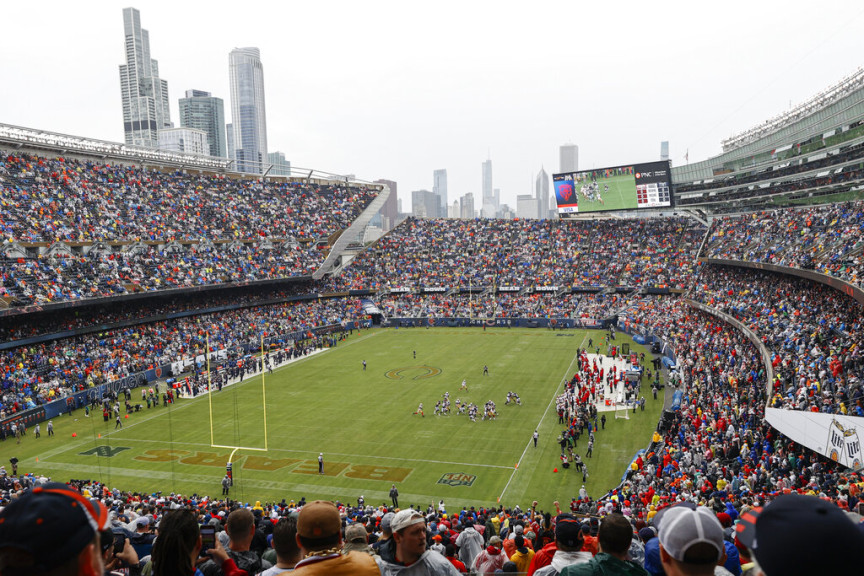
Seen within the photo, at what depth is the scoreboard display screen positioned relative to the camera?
74.1 metres

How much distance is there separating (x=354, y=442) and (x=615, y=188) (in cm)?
5614

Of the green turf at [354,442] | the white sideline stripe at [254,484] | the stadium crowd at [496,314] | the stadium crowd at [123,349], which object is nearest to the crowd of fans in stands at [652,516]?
the stadium crowd at [496,314]

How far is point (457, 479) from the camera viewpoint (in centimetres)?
2702

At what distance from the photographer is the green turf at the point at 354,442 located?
26.6 metres

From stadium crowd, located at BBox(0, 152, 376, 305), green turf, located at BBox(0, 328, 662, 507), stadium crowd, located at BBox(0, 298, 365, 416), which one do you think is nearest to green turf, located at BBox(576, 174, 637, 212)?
green turf, located at BBox(0, 328, 662, 507)

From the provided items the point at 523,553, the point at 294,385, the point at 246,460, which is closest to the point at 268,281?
the point at 294,385

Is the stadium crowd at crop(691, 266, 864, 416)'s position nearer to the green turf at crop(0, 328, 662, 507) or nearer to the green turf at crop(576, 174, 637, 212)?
the green turf at crop(0, 328, 662, 507)

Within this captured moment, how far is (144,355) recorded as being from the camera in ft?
157

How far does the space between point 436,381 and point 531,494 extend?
2032 cm

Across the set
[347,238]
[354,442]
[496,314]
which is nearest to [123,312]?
[354,442]

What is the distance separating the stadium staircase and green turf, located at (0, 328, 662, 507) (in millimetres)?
29661

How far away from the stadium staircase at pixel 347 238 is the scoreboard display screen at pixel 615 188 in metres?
26.9

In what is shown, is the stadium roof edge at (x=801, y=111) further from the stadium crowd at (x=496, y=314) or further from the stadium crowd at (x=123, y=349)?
the stadium crowd at (x=123, y=349)

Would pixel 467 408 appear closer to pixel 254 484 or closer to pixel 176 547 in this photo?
pixel 254 484
